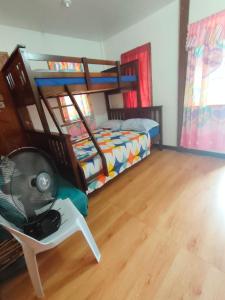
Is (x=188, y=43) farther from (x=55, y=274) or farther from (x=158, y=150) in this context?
(x=55, y=274)

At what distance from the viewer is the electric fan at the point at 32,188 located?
1084mm

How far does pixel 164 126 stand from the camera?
9.96ft

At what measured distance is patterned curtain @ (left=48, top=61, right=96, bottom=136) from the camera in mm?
2883

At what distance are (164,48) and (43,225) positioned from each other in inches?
122

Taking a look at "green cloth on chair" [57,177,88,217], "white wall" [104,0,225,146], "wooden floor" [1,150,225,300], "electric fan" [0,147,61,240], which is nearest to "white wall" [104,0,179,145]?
"white wall" [104,0,225,146]

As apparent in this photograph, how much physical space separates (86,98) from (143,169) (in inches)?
79.5

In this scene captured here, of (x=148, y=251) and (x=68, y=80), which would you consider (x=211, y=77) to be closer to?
(x=68, y=80)

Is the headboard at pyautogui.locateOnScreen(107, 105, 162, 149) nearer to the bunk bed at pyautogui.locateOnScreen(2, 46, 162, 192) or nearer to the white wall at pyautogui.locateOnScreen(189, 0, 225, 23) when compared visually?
the bunk bed at pyautogui.locateOnScreen(2, 46, 162, 192)

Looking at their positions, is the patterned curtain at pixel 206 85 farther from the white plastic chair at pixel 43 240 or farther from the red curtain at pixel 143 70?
the white plastic chair at pixel 43 240

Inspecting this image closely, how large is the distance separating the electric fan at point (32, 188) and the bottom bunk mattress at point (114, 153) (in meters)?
0.52

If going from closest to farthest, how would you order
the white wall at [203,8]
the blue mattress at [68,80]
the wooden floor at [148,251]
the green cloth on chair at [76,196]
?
the wooden floor at [148,251] → the green cloth on chair at [76,196] → the blue mattress at [68,80] → the white wall at [203,8]

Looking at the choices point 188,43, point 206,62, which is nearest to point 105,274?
point 206,62

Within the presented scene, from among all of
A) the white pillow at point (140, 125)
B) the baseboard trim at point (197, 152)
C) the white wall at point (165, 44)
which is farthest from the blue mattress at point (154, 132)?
the baseboard trim at point (197, 152)

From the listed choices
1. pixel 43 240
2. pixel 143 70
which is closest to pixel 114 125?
pixel 143 70
